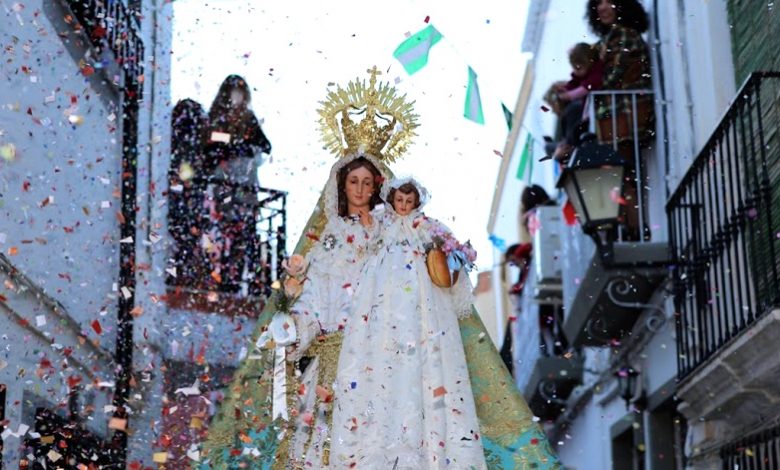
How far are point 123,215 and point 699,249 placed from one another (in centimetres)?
444

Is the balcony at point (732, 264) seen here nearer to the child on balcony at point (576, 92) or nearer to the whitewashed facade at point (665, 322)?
the whitewashed facade at point (665, 322)

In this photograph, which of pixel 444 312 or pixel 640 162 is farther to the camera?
pixel 640 162

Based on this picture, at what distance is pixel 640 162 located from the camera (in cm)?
1053

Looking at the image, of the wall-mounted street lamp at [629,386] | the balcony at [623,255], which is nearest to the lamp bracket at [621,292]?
the balcony at [623,255]

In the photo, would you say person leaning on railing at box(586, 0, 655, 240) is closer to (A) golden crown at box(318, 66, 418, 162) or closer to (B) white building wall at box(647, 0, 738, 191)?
(B) white building wall at box(647, 0, 738, 191)

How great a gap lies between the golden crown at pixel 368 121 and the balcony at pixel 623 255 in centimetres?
283

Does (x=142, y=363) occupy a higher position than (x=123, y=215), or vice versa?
(x=123, y=215)

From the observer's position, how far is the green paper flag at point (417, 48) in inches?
324

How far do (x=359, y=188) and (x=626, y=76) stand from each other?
188 inches

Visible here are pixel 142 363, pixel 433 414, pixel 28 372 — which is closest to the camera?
pixel 433 414

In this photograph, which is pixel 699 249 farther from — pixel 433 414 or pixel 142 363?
pixel 142 363

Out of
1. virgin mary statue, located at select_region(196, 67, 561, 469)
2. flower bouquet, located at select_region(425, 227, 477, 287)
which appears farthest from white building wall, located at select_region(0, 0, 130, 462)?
flower bouquet, located at select_region(425, 227, 477, 287)

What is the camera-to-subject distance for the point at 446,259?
20.0ft

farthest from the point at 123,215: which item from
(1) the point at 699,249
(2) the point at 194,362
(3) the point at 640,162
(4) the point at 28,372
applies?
(1) the point at 699,249
